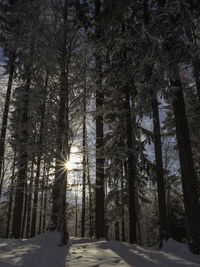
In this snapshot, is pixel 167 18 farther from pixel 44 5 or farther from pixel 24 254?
pixel 24 254

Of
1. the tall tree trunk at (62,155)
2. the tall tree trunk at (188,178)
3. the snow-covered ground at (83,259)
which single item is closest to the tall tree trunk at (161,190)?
the tall tree trunk at (188,178)

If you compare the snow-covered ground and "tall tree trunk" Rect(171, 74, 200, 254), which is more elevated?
"tall tree trunk" Rect(171, 74, 200, 254)

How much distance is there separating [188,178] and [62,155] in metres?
4.25

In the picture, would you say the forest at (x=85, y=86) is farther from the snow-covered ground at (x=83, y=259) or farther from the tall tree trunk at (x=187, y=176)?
the snow-covered ground at (x=83, y=259)

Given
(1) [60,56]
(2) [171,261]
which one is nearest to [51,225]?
(2) [171,261]

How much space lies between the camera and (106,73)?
30.5ft

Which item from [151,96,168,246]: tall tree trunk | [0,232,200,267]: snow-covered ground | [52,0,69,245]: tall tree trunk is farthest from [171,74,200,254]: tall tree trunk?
[52,0,69,245]: tall tree trunk

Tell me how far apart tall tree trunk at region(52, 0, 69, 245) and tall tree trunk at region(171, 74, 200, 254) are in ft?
13.1

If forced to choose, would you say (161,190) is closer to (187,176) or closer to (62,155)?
(187,176)

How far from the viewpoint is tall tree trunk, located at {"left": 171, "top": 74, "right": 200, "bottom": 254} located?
18.7 ft

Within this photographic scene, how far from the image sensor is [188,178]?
6.12 metres

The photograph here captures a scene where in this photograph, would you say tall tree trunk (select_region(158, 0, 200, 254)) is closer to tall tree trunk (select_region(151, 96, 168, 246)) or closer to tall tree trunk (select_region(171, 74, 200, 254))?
tall tree trunk (select_region(171, 74, 200, 254))

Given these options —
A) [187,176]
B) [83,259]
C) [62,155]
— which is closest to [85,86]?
[62,155]

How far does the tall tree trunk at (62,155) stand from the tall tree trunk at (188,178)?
3.99 m
